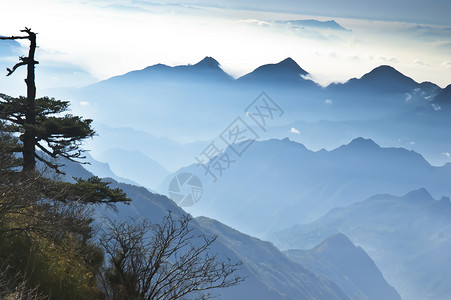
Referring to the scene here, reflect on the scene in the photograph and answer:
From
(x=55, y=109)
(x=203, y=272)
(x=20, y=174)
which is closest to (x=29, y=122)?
(x=55, y=109)

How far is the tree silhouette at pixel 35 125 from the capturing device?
103 ft

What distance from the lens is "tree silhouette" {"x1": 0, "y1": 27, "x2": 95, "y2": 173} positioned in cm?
3128

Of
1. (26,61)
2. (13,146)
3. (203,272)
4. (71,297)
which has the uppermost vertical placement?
(26,61)

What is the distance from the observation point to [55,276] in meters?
20.5

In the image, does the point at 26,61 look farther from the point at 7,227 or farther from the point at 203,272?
the point at 203,272

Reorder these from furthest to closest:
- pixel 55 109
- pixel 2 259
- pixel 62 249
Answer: pixel 55 109, pixel 62 249, pixel 2 259

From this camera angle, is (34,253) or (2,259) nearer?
(2,259)

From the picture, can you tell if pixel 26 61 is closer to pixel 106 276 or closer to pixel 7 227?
pixel 7 227

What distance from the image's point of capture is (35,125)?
31375mm

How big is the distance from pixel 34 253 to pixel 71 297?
2420 millimetres

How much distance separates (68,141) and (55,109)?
3059 millimetres

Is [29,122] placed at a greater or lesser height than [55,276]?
greater

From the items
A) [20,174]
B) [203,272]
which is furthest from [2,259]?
[20,174]

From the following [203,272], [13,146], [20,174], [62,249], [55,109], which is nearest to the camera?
[203,272]
